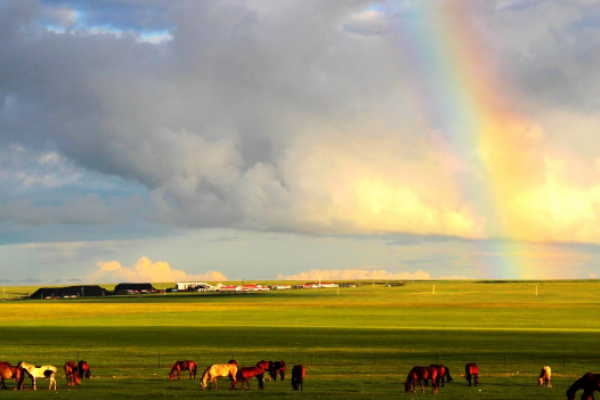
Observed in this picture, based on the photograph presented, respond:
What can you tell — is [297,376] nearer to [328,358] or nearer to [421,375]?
[421,375]

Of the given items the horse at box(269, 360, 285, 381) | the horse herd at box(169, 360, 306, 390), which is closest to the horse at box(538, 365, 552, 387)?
the horse herd at box(169, 360, 306, 390)

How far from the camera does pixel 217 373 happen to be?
42812mm

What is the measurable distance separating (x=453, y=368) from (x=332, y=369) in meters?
9.32

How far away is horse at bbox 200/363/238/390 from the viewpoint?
42531mm

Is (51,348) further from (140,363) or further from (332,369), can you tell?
(332,369)

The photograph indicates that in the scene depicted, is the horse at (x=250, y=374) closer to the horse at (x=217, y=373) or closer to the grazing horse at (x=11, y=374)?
the horse at (x=217, y=373)

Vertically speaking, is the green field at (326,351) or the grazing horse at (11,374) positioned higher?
the grazing horse at (11,374)

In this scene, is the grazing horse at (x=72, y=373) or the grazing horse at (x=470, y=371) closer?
the grazing horse at (x=470, y=371)

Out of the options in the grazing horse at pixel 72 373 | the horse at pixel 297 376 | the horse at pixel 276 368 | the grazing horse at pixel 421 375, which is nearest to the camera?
the grazing horse at pixel 421 375

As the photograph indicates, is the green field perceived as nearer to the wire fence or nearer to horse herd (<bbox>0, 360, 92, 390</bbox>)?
the wire fence

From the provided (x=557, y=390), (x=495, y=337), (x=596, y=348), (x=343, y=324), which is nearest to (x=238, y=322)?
(x=343, y=324)

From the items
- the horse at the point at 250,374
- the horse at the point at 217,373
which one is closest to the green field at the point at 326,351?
the horse at the point at 217,373

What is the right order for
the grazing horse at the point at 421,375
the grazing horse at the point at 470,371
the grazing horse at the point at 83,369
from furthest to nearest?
the grazing horse at the point at 83,369, the grazing horse at the point at 470,371, the grazing horse at the point at 421,375

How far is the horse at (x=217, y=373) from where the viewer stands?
42.5 meters
